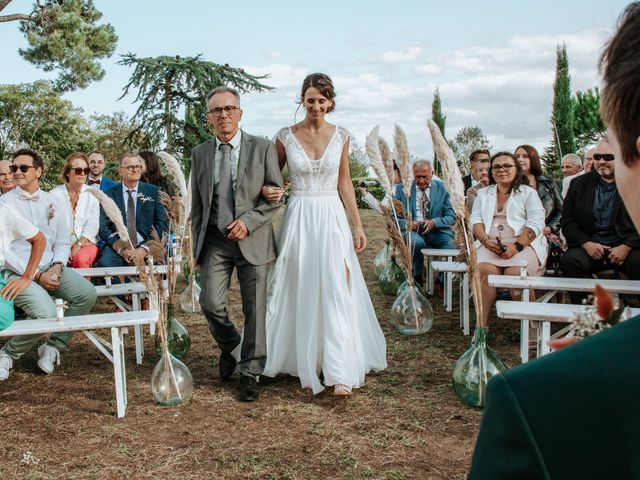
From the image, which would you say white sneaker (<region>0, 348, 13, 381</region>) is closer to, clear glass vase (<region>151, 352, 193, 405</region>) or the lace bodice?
clear glass vase (<region>151, 352, 193, 405</region>)

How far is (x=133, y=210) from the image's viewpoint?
750 cm

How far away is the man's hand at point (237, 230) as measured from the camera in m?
4.66

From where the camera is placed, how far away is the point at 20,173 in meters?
5.88

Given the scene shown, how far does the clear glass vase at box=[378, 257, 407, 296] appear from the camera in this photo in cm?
845

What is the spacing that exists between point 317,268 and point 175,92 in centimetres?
1029

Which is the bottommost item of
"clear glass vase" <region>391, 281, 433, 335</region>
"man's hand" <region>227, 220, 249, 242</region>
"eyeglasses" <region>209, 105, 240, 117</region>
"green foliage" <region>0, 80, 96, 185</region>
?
"clear glass vase" <region>391, 281, 433, 335</region>

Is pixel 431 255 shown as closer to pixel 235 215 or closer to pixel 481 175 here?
pixel 481 175

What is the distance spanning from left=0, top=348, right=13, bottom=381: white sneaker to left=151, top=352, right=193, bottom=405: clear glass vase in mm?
1415

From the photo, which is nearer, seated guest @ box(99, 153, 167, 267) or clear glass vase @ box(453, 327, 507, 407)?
clear glass vase @ box(453, 327, 507, 407)

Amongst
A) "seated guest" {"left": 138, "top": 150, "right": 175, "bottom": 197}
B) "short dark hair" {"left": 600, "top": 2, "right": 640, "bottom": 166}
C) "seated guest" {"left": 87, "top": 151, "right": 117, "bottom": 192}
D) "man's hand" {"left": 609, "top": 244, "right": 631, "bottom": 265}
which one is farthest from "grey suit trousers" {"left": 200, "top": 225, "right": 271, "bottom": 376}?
"seated guest" {"left": 87, "top": 151, "right": 117, "bottom": 192}

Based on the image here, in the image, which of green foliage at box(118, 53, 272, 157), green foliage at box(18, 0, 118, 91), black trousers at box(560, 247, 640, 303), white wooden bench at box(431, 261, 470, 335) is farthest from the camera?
green foliage at box(18, 0, 118, 91)

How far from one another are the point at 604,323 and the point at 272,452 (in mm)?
3179

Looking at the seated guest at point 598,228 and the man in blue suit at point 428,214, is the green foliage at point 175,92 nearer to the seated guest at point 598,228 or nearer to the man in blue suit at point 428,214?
the man in blue suit at point 428,214

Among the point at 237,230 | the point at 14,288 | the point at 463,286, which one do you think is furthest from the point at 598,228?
the point at 14,288
